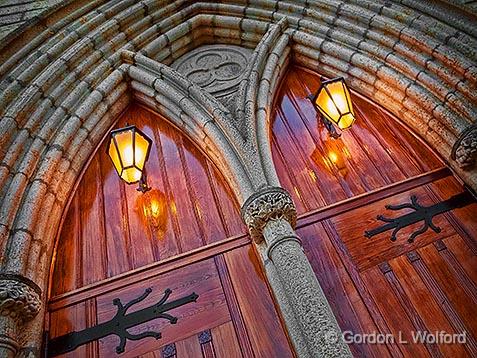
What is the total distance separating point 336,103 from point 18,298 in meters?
2.52

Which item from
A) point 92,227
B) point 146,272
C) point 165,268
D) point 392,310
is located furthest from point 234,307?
point 92,227

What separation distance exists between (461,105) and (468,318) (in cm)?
151

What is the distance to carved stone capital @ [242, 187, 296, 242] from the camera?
2684 millimetres

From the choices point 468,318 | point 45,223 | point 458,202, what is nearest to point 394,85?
point 458,202

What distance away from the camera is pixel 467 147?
113 inches

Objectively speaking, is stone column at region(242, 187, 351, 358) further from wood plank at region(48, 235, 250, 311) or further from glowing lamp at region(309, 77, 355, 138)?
glowing lamp at region(309, 77, 355, 138)

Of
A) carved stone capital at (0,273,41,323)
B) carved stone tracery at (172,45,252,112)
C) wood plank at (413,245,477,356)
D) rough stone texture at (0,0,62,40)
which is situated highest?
rough stone texture at (0,0,62,40)

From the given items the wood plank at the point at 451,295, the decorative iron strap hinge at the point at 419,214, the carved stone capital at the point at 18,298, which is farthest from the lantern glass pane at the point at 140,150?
the wood plank at the point at 451,295

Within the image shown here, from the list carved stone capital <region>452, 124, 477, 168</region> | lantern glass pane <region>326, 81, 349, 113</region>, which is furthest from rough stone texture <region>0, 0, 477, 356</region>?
lantern glass pane <region>326, 81, 349, 113</region>

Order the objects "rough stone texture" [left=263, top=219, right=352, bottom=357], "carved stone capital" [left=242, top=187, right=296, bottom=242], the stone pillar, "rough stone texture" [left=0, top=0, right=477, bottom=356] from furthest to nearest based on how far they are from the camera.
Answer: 1. "rough stone texture" [left=0, top=0, right=477, bottom=356]
2. "carved stone capital" [left=242, top=187, right=296, bottom=242]
3. the stone pillar
4. "rough stone texture" [left=263, top=219, right=352, bottom=357]

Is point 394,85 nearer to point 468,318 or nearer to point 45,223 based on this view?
point 468,318

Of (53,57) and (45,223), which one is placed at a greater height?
(53,57)

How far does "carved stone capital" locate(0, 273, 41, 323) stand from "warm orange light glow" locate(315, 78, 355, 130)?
2.41 metres

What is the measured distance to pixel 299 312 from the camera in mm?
2293
